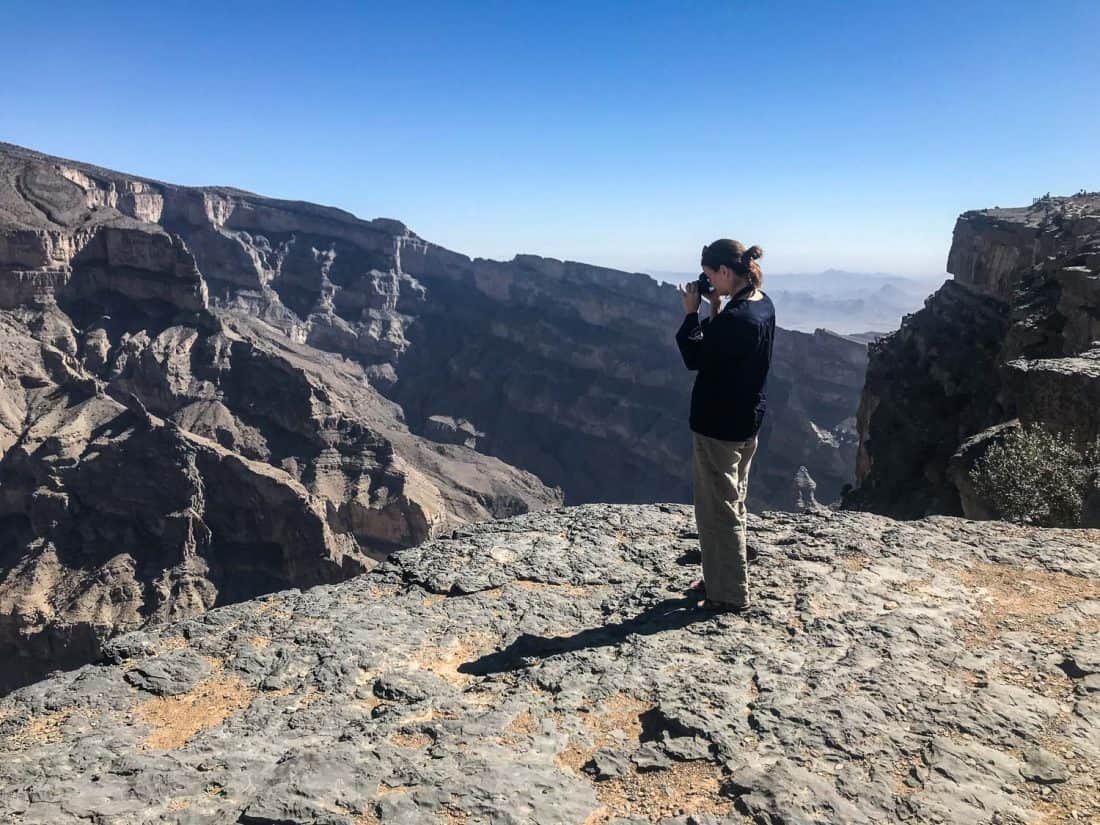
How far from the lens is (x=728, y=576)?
5.69 metres

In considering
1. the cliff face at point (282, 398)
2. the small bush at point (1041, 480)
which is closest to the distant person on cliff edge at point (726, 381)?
the small bush at point (1041, 480)

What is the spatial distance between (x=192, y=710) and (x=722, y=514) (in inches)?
156

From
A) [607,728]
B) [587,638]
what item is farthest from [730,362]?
[607,728]

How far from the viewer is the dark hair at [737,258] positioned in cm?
545

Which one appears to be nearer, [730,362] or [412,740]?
[412,740]

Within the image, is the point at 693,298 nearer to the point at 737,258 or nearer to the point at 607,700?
the point at 737,258

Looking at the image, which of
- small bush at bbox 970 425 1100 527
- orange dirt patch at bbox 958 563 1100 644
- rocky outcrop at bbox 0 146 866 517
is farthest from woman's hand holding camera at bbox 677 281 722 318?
rocky outcrop at bbox 0 146 866 517

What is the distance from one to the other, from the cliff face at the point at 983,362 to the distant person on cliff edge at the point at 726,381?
294 inches

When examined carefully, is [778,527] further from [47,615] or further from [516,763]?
[47,615]

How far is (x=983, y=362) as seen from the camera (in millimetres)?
26844

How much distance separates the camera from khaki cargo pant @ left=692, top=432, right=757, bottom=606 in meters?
5.47

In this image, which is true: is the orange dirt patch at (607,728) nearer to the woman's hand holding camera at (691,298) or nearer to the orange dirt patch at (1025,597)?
the orange dirt patch at (1025,597)

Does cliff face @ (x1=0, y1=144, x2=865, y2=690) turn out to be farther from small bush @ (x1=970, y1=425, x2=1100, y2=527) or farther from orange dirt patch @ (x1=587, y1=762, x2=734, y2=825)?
orange dirt patch @ (x1=587, y1=762, x2=734, y2=825)

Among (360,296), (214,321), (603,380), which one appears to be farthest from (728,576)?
(360,296)
